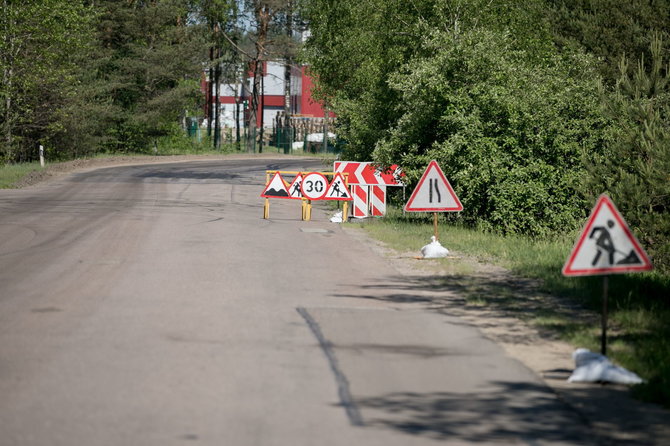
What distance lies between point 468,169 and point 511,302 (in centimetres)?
1011

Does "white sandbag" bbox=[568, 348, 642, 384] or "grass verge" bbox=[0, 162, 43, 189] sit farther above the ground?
"grass verge" bbox=[0, 162, 43, 189]

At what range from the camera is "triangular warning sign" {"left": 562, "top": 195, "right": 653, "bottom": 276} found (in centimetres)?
843

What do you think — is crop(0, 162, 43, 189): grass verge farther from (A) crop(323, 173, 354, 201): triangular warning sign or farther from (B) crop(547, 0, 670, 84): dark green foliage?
(B) crop(547, 0, 670, 84): dark green foliage

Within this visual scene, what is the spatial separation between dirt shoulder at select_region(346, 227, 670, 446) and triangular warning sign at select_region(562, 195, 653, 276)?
84 centimetres

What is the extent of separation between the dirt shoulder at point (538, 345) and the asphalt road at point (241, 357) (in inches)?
8.1

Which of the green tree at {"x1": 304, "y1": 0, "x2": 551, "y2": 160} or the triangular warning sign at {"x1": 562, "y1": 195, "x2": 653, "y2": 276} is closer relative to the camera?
the triangular warning sign at {"x1": 562, "y1": 195, "x2": 653, "y2": 276}

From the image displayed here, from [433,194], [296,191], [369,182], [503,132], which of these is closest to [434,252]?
[433,194]

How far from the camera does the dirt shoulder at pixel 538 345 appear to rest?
636 cm

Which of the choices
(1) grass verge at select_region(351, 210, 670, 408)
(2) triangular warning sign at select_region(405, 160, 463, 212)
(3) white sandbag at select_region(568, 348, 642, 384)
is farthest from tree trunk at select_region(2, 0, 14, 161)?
(3) white sandbag at select_region(568, 348, 642, 384)

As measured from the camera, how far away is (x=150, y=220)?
860 inches

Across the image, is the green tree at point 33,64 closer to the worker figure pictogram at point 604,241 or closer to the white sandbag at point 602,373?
the worker figure pictogram at point 604,241

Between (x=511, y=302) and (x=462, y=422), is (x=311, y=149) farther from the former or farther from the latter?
(x=462, y=422)

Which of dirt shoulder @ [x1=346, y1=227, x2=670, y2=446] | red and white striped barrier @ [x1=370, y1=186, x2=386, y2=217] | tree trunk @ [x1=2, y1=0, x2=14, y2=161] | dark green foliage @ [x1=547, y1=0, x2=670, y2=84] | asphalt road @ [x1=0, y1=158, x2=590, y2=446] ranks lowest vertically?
dirt shoulder @ [x1=346, y1=227, x2=670, y2=446]

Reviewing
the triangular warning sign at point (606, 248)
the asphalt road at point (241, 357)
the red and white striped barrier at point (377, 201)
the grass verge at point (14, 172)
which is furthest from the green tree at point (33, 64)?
the triangular warning sign at point (606, 248)
